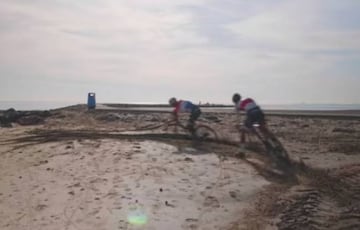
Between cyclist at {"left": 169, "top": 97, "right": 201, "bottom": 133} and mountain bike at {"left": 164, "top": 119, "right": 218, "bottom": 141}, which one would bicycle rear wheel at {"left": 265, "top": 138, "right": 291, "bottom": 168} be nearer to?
mountain bike at {"left": 164, "top": 119, "right": 218, "bottom": 141}

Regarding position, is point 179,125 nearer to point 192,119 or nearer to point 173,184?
point 192,119

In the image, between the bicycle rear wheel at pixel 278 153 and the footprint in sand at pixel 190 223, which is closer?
the footprint in sand at pixel 190 223

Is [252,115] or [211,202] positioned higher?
[252,115]

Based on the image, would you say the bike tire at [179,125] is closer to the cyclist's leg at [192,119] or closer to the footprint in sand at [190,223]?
the cyclist's leg at [192,119]

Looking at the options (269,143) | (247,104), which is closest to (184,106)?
(247,104)

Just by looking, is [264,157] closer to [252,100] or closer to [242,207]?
[252,100]

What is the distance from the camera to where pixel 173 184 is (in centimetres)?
1289

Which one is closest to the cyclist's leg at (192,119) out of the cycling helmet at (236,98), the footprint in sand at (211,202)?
the cycling helmet at (236,98)

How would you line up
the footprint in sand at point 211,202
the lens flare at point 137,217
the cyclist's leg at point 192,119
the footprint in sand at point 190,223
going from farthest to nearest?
the cyclist's leg at point 192,119, the footprint in sand at point 211,202, the lens flare at point 137,217, the footprint in sand at point 190,223

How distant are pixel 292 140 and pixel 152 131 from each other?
595 cm

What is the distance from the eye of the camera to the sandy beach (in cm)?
1016

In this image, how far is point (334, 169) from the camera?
1415cm

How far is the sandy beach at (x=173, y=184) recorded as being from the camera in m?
10.2

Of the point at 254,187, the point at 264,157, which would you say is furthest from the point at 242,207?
the point at 264,157
